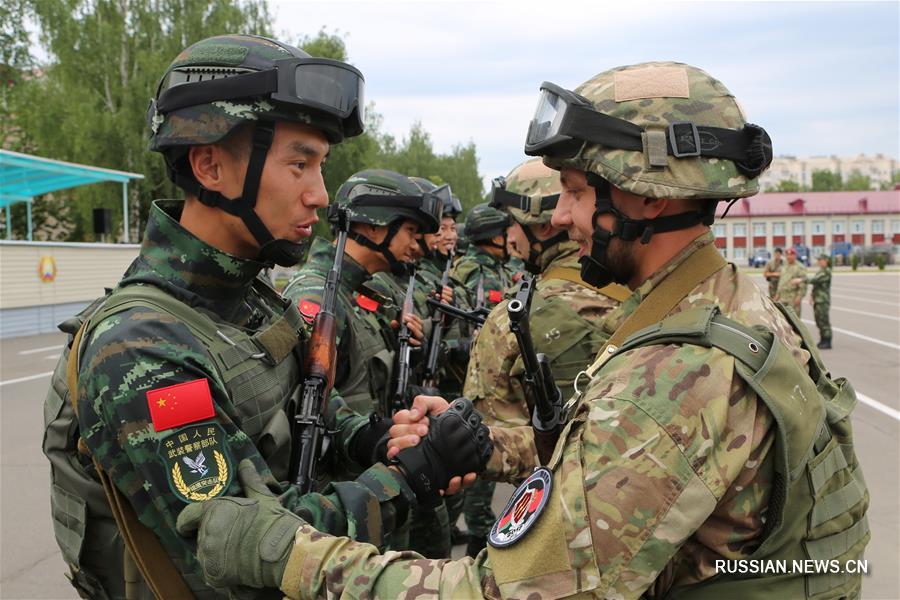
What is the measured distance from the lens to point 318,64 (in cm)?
227

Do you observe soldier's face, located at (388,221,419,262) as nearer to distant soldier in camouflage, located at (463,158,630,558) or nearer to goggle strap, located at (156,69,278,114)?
distant soldier in camouflage, located at (463,158,630,558)

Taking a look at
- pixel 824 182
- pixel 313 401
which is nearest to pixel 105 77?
pixel 313 401

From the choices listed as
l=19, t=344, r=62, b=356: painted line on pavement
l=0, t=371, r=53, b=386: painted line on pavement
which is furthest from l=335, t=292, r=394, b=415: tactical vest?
l=19, t=344, r=62, b=356: painted line on pavement

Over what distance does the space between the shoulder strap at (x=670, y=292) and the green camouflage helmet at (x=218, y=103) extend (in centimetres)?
114

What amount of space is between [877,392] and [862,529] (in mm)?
9565

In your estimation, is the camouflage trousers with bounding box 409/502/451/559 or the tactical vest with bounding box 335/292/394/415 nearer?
Answer: the tactical vest with bounding box 335/292/394/415

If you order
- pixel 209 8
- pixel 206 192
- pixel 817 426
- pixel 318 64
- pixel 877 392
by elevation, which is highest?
pixel 209 8

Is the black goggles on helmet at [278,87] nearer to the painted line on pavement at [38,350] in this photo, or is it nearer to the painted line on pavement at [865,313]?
the painted line on pavement at [38,350]

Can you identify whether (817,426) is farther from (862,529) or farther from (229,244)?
(229,244)

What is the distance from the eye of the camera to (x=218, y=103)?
A: 2174 millimetres

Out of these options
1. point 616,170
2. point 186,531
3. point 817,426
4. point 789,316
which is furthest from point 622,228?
point 186,531

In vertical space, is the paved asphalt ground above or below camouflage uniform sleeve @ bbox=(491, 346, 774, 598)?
below

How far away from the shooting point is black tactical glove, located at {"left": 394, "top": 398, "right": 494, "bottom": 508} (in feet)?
7.30

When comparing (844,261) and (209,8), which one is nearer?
(209,8)
